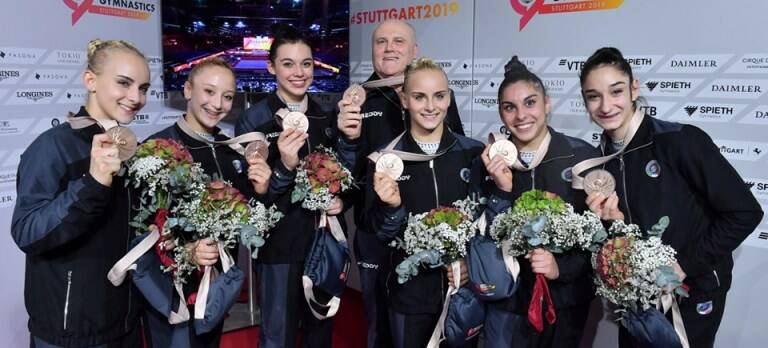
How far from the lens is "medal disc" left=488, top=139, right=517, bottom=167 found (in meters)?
2.43

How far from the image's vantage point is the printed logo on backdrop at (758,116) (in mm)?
2996

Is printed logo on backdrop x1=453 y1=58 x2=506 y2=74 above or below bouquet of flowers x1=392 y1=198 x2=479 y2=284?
above

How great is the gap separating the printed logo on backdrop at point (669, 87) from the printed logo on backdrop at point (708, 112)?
9cm

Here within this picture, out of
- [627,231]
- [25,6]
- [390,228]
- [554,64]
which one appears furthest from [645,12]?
[25,6]

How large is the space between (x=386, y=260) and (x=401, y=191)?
1.73 ft

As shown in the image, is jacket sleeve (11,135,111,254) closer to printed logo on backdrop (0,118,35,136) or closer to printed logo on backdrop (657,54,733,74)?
printed logo on backdrop (0,118,35,136)

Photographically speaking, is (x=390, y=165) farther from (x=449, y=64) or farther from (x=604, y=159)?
(x=449, y=64)

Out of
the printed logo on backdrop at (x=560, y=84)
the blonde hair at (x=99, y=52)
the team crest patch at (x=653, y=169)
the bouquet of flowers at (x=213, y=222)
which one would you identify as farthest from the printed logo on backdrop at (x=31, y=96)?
the team crest patch at (x=653, y=169)

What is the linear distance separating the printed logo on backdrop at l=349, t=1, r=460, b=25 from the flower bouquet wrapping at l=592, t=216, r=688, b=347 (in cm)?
276

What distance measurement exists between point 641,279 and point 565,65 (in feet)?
6.79

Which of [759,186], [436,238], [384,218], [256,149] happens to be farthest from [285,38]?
[759,186]

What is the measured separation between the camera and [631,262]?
2090 mm

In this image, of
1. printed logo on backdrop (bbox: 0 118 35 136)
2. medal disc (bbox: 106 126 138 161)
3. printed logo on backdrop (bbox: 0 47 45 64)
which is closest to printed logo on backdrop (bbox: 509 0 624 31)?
medal disc (bbox: 106 126 138 161)

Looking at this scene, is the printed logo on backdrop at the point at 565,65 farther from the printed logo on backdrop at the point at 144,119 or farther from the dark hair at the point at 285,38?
the printed logo on backdrop at the point at 144,119
